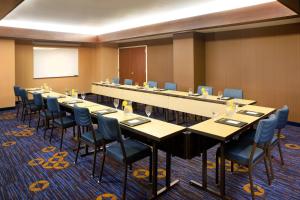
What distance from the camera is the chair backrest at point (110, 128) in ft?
7.80

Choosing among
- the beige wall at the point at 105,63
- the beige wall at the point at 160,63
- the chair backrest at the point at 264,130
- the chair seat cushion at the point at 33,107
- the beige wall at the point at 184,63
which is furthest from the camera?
the beige wall at the point at 105,63

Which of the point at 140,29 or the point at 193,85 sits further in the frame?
the point at 140,29

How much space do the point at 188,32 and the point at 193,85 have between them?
1.44 metres

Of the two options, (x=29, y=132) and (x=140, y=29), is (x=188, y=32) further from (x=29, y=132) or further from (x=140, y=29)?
(x=29, y=132)

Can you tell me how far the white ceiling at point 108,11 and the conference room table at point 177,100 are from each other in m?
1.94

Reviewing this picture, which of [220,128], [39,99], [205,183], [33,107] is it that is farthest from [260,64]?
[33,107]

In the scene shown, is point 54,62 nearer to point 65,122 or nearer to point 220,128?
point 65,122

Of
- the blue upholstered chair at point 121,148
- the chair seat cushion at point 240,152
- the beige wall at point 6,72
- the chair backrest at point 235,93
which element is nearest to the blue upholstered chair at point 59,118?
the blue upholstered chair at point 121,148

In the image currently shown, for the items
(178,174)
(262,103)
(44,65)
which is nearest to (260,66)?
(262,103)

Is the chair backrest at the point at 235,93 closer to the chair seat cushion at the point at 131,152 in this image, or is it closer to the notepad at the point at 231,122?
the notepad at the point at 231,122

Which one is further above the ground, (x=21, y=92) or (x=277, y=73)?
(x=277, y=73)

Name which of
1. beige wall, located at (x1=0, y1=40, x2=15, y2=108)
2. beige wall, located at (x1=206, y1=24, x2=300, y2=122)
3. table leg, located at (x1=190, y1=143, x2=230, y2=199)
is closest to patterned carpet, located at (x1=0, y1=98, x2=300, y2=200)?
table leg, located at (x1=190, y1=143, x2=230, y2=199)

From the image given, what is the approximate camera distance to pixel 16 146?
404 centimetres

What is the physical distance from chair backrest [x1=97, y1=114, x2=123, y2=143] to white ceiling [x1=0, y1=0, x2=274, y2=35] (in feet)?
10.2
